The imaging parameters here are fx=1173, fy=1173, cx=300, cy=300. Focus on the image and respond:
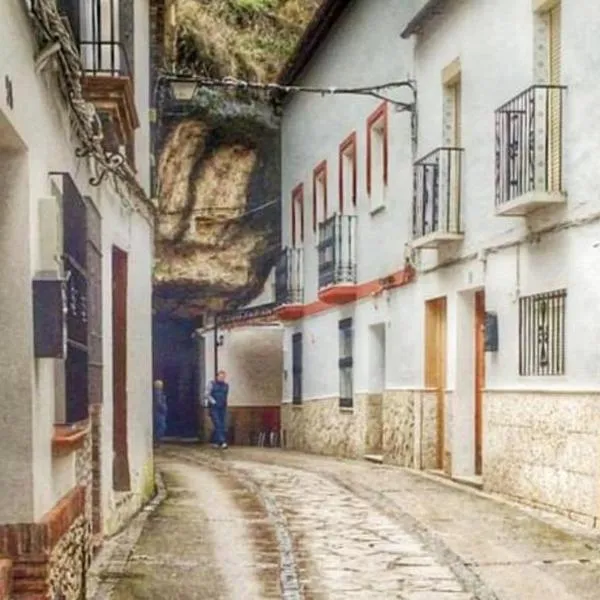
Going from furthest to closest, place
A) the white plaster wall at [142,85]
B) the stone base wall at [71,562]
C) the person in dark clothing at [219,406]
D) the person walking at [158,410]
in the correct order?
1. the person walking at [158,410]
2. the person in dark clothing at [219,406]
3. the white plaster wall at [142,85]
4. the stone base wall at [71,562]

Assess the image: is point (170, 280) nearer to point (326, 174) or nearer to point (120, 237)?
point (326, 174)

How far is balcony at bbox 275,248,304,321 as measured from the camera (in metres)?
22.7

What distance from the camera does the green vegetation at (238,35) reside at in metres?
22.1

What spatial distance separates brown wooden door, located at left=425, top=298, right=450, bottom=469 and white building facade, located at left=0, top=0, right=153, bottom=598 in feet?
19.7

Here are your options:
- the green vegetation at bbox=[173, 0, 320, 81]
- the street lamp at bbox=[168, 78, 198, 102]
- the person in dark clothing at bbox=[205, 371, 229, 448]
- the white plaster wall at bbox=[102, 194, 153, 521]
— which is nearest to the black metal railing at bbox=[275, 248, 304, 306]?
the person in dark clothing at bbox=[205, 371, 229, 448]

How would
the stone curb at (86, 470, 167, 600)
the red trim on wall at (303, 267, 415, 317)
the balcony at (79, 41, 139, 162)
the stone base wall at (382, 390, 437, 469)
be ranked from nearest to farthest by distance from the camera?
1. the stone curb at (86, 470, 167, 600)
2. the balcony at (79, 41, 139, 162)
3. the stone base wall at (382, 390, 437, 469)
4. the red trim on wall at (303, 267, 415, 317)

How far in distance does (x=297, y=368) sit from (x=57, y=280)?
1787 centimetres

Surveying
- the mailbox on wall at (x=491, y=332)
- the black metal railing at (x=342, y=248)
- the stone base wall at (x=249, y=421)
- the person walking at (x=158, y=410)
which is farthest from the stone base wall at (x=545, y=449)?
the stone base wall at (x=249, y=421)

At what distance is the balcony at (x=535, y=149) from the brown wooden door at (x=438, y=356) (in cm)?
370

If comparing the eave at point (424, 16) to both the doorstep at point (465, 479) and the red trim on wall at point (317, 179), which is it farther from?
the doorstep at point (465, 479)

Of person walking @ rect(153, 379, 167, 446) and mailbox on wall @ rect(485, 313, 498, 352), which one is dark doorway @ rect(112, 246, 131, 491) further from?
person walking @ rect(153, 379, 167, 446)

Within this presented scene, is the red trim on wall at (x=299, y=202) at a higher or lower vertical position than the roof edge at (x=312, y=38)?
lower

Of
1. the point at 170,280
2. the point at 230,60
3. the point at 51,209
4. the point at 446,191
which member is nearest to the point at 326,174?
the point at 230,60

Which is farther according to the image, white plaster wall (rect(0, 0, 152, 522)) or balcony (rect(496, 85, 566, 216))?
balcony (rect(496, 85, 566, 216))
